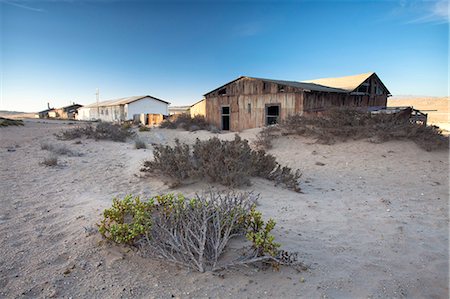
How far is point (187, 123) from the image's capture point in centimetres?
2109

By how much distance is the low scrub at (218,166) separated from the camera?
19.1 feet

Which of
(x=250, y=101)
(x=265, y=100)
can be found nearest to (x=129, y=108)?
(x=250, y=101)

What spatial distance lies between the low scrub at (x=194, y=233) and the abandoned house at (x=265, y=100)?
515 inches

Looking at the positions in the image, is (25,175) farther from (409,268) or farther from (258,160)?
(409,268)

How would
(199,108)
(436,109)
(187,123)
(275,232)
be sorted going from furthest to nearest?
(436,109) < (199,108) < (187,123) < (275,232)

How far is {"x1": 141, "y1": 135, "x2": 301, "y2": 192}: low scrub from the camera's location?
582 centimetres

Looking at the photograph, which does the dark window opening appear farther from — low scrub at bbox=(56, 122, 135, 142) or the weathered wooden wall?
low scrub at bbox=(56, 122, 135, 142)

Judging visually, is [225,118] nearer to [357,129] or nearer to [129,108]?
[357,129]

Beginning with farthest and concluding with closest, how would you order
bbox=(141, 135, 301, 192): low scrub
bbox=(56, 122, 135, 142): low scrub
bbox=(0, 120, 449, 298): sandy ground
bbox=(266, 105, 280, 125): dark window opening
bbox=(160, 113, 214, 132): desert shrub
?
bbox=(160, 113, 214, 132): desert shrub → bbox=(266, 105, 280, 125): dark window opening → bbox=(56, 122, 135, 142): low scrub → bbox=(141, 135, 301, 192): low scrub → bbox=(0, 120, 449, 298): sandy ground

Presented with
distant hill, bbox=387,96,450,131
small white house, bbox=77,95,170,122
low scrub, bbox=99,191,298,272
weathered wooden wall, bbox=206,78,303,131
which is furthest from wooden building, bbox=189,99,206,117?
low scrub, bbox=99,191,298,272

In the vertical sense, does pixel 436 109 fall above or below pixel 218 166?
above

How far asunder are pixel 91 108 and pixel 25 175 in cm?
4109

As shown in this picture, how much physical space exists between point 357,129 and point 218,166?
8182 mm

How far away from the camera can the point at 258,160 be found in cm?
668
